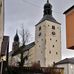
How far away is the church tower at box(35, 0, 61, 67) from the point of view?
77562 mm

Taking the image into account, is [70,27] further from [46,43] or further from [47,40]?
[47,40]

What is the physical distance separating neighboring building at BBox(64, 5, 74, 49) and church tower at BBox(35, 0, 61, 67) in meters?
67.4

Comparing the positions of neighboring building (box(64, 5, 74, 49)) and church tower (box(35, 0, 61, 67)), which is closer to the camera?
neighboring building (box(64, 5, 74, 49))

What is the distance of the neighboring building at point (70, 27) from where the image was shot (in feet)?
24.2

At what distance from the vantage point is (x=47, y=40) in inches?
3177

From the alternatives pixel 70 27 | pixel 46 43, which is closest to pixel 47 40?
pixel 46 43

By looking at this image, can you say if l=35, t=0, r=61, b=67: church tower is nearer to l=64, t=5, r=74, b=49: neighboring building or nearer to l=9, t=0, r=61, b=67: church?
l=9, t=0, r=61, b=67: church

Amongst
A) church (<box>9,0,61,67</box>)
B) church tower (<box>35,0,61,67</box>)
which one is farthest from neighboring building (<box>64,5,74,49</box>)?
church (<box>9,0,61,67</box>)

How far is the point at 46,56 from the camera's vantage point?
252 feet

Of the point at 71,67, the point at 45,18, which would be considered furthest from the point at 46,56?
the point at 71,67

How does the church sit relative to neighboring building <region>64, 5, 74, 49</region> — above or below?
above

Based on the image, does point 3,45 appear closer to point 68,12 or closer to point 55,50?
point 68,12

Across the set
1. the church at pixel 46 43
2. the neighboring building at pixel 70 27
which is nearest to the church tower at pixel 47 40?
the church at pixel 46 43

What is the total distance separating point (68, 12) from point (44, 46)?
7126cm
